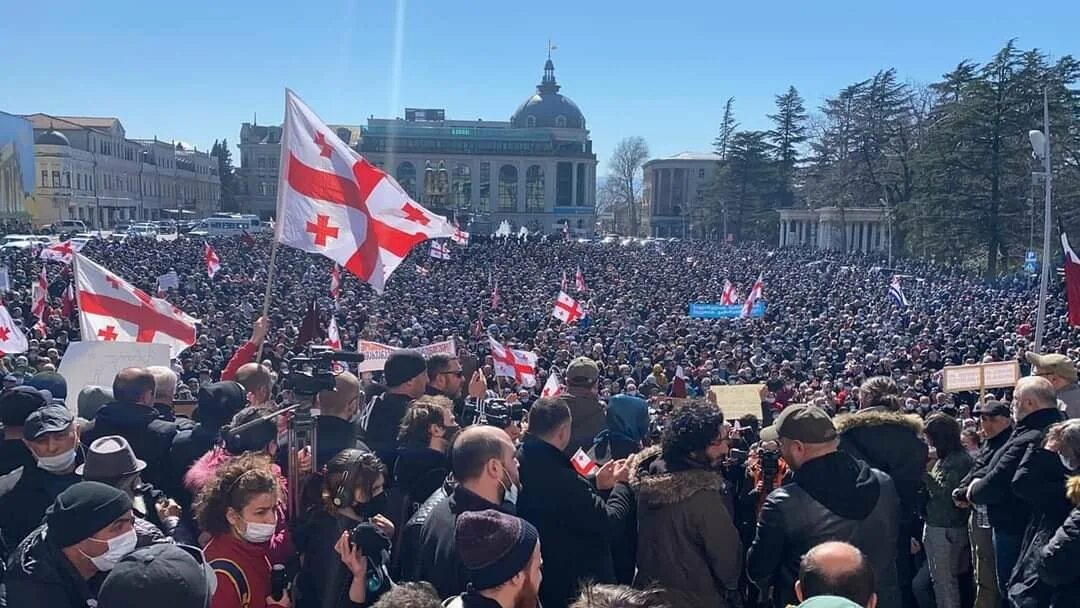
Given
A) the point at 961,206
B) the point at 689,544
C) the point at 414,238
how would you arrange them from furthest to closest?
the point at 961,206 < the point at 414,238 < the point at 689,544

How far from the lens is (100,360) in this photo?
252 inches

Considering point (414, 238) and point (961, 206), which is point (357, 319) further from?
point (961, 206)

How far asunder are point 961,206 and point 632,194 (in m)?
74.6

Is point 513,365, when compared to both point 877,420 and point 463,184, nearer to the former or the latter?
point 877,420

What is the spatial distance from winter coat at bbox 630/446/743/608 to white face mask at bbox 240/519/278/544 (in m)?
1.31

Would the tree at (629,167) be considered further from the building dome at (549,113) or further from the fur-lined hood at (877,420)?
the fur-lined hood at (877,420)

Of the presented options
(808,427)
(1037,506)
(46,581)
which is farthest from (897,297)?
(46,581)

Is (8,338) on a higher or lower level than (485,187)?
lower

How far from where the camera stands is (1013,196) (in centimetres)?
3369

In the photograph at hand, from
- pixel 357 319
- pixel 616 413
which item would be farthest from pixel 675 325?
pixel 616 413

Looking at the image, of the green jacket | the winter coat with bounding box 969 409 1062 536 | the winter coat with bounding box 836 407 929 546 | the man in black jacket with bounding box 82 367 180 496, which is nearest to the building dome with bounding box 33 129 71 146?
the man in black jacket with bounding box 82 367 180 496

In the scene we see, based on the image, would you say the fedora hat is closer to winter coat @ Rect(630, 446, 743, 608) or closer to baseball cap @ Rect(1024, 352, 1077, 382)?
winter coat @ Rect(630, 446, 743, 608)

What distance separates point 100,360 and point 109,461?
3.43 metres

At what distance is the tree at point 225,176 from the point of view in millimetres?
102562
